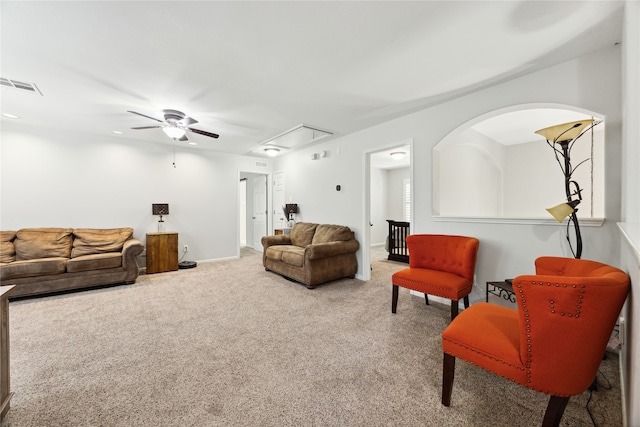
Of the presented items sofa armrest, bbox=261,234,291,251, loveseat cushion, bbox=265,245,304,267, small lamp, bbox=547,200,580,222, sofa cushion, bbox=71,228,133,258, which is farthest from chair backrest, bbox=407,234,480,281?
sofa cushion, bbox=71,228,133,258

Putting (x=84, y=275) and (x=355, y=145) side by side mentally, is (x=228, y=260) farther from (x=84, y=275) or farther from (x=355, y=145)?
(x=355, y=145)

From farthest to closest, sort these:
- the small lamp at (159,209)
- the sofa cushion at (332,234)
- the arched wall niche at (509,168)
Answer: the small lamp at (159,209), the sofa cushion at (332,234), the arched wall niche at (509,168)

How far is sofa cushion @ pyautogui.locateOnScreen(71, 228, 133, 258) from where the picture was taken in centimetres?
414

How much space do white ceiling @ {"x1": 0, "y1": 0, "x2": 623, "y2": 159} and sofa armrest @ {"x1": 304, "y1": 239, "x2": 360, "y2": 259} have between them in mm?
2053

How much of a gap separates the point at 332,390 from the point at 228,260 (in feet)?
16.0

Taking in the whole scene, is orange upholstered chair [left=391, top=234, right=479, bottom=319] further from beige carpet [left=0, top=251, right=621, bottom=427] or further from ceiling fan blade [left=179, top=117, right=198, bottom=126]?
ceiling fan blade [left=179, top=117, right=198, bottom=126]

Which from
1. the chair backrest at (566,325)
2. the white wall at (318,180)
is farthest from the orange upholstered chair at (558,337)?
the white wall at (318,180)

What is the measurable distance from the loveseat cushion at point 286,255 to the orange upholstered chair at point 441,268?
63.9 inches

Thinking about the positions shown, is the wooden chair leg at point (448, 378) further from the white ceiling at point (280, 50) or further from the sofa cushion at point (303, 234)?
the sofa cushion at point (303, 234)

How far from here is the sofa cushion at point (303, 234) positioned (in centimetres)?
493

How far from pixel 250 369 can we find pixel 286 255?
7.83ft

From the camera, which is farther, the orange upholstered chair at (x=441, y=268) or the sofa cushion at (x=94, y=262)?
the sofa cushion at (x=94, y=262)

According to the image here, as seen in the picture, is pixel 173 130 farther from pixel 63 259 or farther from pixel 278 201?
pixel 278 201

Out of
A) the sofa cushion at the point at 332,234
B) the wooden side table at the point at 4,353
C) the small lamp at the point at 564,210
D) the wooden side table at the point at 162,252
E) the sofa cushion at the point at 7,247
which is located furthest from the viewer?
the wooden side table at the point at 162,252
